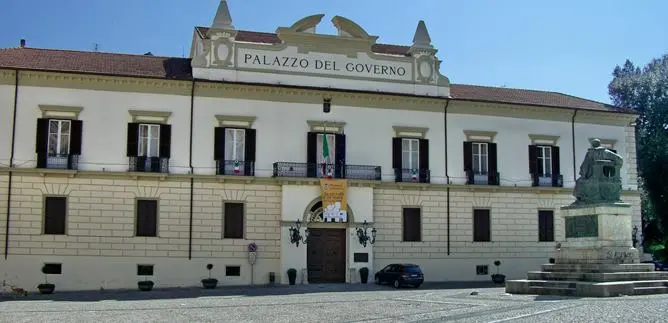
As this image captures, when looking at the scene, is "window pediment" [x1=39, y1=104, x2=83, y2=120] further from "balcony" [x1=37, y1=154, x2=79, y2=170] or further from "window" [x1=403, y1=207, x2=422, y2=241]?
"window" [x1=403, y1=207, x2=422, y2=241]

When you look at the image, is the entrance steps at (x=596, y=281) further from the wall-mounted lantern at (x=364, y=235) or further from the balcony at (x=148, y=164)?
the balcony at (x=148, y=164)

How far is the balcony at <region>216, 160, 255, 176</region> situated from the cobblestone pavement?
900 cm

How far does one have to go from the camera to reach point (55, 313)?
22.1 metres

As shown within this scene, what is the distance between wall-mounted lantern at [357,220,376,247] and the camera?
3834cm

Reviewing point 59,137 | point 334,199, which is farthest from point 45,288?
point 334,199

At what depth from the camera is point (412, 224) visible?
3975 centimetres

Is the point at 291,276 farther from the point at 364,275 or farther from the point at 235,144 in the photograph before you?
the point at 235,144

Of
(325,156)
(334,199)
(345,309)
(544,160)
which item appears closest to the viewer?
(345,309)

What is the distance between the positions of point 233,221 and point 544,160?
16.9m

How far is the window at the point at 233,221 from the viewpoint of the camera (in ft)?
122

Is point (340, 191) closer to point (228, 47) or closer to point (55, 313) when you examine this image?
point (228, 47)

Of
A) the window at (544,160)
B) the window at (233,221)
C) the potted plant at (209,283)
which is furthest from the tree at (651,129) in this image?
the potted plant at (209,283)

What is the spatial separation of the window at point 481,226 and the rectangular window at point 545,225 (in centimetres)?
A: 298

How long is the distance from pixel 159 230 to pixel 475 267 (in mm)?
15721
